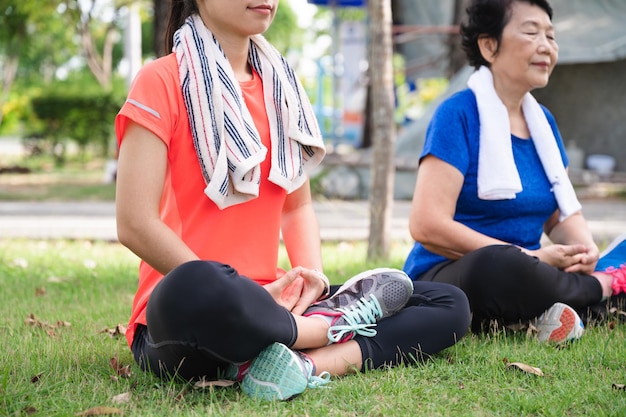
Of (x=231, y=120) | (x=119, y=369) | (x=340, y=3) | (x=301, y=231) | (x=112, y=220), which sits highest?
(x=340, y=3)

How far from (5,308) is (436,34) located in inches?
413

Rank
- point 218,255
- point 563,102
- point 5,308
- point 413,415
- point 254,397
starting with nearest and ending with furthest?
point 413,415
point 254,397
point 218,255
point 5,308
point 563,102

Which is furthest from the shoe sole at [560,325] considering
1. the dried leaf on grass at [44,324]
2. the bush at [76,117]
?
the bush at [76,117]

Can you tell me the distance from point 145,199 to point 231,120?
0.39 meters

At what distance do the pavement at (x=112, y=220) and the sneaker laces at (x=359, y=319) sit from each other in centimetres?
433

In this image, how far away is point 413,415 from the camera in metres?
2.48

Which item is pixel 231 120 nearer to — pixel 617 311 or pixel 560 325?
pixel 560 325

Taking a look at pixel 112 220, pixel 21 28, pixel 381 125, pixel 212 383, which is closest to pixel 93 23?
pixel 21 28

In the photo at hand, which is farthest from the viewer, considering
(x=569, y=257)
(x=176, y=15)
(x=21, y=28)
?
(x=21, y=28)

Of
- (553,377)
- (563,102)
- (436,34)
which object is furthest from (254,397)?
(436,34)

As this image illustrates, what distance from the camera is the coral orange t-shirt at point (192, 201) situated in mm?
2730

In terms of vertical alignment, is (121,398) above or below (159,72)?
below

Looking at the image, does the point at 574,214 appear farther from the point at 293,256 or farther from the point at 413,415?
the point at 413,415

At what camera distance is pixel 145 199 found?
2676 mm
